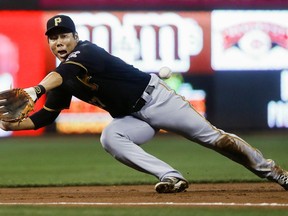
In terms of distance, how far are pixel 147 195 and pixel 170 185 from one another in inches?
10.0

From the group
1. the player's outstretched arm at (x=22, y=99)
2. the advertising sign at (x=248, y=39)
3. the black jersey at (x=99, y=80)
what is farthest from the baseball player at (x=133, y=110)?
the advertising sign at (x=248, y=39)

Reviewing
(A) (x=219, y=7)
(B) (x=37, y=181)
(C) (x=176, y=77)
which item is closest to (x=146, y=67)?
(C) (x=176, y=77)

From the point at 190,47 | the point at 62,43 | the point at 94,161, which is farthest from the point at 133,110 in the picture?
the point at 190,47

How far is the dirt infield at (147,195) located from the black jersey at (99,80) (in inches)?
26.9

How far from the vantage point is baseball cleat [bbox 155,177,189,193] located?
693 cm

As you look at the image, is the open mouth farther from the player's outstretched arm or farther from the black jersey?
the player's outstretched arm

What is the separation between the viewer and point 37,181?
8977mm

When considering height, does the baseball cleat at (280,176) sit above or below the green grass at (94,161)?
above

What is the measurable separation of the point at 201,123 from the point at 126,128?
57cm

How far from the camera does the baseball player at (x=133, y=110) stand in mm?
6824

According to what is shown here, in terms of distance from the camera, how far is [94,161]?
11555mm

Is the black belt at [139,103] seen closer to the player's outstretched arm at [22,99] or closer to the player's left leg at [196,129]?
the player's left leg at [196,129]

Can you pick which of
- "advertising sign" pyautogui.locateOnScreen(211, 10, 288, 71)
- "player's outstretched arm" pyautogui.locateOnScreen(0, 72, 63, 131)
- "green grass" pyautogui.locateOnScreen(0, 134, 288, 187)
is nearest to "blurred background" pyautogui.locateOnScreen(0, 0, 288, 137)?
"advertising sign" pyautogui.locateOnScreen(211, 10, 288, 71)

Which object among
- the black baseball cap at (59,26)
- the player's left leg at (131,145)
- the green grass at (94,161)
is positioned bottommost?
the green grass at (94,161)
